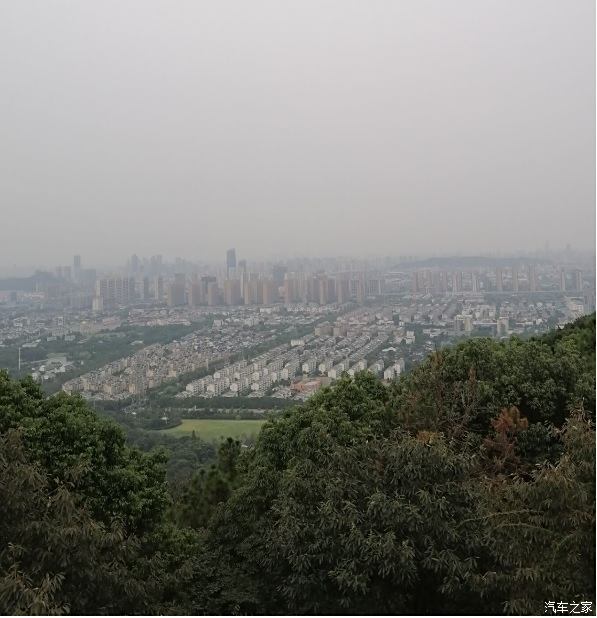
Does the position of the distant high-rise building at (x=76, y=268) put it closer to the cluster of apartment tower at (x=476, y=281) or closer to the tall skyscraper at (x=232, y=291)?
the tall skyscraper at (x=232, y=291)

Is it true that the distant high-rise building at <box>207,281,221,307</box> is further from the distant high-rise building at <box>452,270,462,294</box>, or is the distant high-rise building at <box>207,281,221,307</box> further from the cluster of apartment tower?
the distant high-rise building at <box>452,270,462,294</box>

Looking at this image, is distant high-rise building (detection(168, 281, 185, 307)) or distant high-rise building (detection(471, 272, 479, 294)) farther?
distant high-rise building (detection(168, 281, 185, 307))

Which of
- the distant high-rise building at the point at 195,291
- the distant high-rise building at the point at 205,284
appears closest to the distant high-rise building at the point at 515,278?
the distant high-rise building at the point at 205,284

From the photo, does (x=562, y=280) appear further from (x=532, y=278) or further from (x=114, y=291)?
(x=114, y=291)

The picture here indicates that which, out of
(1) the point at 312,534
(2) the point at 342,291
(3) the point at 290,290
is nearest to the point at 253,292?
(3) the point at 290,290

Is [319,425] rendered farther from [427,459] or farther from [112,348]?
[112,348]

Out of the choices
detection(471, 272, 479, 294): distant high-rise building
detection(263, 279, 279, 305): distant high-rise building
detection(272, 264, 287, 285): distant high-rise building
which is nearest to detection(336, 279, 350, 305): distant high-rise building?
detection(272, 264, 287, 285): distant high-rise building

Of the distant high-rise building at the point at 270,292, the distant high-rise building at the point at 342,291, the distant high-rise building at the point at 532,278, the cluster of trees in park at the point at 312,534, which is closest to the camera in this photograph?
the cluster of trees in park at the point at 312,534

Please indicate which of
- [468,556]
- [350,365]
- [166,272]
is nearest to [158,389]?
[166,272]
